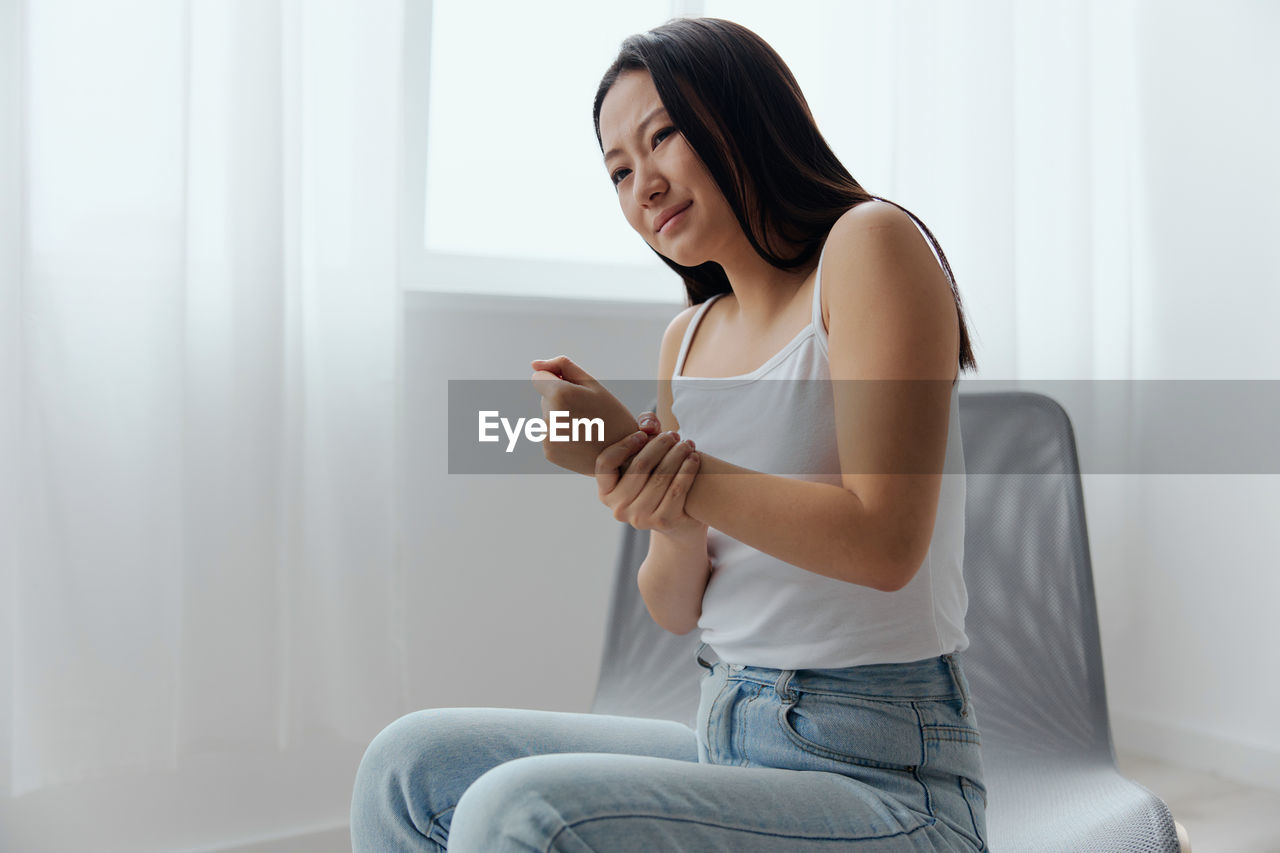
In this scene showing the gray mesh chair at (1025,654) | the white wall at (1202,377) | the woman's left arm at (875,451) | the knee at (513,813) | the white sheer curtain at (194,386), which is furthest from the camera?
the white wall at (1202,377)

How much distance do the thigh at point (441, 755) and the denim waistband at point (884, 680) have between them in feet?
0.48

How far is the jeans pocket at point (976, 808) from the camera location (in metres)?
0.72

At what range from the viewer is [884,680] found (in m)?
0.74

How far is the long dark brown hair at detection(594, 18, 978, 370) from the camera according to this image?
82cm

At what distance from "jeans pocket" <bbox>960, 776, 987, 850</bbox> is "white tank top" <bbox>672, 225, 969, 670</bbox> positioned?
0.10 meters

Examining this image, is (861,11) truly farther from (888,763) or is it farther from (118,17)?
(888,763)

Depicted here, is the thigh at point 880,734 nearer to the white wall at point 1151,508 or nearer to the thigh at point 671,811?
the thigh at point 671,811

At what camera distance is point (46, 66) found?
1289mm

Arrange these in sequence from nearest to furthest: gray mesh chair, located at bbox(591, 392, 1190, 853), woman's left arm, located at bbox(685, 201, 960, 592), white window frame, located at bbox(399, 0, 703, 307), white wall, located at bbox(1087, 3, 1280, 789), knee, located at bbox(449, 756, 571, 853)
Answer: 1. knee, located at bbox(449, 756, 571, 853)
2. woman's left arm, located at bbox(685, 201, 960, 592)
3. gray mesh chair, located at bbox(591, 392, 1190, 853)
4. white window frame, located at bbox(399, 0, 703, 307)
5. white wall, located at bbox(1087, 3, 1280, 789)

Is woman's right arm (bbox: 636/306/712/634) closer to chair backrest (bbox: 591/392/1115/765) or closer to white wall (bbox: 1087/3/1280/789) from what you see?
chair backrest (bbox: 591/392/1115/765)

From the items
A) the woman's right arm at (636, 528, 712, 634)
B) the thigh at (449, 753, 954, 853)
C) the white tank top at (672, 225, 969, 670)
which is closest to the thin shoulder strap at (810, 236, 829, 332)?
the white tank top at (672, 225, 969, 670)

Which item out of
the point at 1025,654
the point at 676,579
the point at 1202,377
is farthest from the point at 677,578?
the point at 1202,377

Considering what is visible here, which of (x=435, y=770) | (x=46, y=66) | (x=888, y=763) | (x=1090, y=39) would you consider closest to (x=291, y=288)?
(x=46, y=66)
